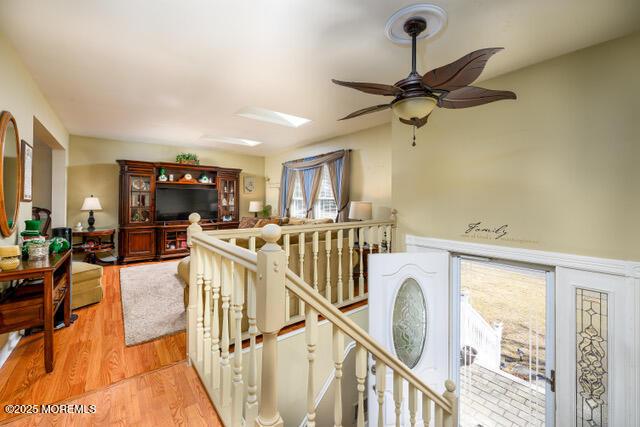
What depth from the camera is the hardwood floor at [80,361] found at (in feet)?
5.79

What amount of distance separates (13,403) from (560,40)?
452 cm

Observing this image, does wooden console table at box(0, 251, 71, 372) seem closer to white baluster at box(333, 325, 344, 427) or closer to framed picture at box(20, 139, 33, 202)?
framed picture at box(20, 139, 33, 202)

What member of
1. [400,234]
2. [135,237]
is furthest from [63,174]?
[400,234]

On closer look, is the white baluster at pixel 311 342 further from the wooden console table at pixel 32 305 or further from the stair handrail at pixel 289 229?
the wooden console table at pixel 32 305

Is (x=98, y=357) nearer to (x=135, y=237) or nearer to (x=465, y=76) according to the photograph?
(x=465, y=76)

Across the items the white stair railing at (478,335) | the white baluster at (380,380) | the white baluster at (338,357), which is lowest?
the white stair railing at (478,335)

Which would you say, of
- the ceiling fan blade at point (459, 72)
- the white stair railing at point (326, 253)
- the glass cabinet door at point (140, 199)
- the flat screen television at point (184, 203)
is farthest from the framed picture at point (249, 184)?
the ceiling fan blade at point (459, 72)

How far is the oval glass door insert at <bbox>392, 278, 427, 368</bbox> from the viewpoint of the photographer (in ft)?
9.20

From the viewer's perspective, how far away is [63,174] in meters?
4.70

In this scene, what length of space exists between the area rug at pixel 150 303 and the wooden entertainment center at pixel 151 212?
2.37ft

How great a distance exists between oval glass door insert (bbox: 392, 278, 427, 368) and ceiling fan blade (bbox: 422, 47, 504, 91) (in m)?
1.90

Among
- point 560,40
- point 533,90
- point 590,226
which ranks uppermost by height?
point 560,40

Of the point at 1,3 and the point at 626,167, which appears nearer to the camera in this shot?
the point at 1,3

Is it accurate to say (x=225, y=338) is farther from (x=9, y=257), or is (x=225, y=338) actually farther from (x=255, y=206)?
(x=255, y=206)
